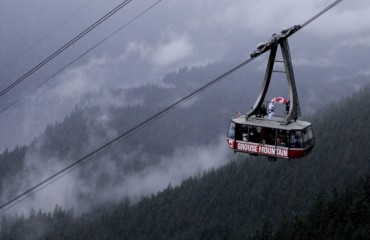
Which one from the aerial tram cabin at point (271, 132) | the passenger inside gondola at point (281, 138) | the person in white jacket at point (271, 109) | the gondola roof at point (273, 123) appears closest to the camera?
the aerial tram cabin at point (271, 132)

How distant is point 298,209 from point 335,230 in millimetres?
86998

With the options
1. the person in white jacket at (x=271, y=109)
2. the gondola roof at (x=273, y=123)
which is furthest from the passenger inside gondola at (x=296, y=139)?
the person in white jacket at (x=271, y=109)

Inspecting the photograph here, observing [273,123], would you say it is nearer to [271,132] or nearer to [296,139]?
[271,132]

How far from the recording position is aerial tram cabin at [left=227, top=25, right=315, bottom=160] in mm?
28734

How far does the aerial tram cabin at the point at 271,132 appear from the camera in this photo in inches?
1131

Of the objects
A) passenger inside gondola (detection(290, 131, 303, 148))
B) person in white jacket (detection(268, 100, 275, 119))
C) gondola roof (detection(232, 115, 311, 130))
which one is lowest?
passenger inside gondola (detection(290, 131, 303, 148))

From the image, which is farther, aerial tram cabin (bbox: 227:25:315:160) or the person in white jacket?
the person in white jacket

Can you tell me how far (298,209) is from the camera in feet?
653

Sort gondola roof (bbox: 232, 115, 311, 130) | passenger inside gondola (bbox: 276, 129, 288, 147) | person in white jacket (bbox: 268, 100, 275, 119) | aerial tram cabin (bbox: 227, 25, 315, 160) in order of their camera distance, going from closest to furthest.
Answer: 1. aerial tram cabin (bbox: 227, 25, 315, 160)
2. gondola roof (bbox: 232, 115, 311, 130)
3. passenger inside gondola (bbox: 276, 129, 288, 147)
4. person in white jacket (bbox: 268, 100, 275, 119)

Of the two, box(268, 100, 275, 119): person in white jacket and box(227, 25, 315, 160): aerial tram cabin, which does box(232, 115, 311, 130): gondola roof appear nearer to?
box(227, 25, 315, 160): aerial tram cabin

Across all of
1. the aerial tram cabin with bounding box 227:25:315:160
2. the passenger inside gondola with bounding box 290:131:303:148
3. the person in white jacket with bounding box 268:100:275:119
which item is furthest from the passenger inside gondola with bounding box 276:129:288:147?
the person in white jacket with bounding box 268:100:275:119

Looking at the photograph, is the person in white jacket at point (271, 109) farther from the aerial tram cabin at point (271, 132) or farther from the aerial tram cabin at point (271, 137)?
the aerial tram cabin at point (271, 137)

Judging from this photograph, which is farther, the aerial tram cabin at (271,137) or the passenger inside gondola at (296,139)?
the aerial tram cabin at (271,137)

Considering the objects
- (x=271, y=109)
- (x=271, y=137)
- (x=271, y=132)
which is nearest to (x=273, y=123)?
(x=271, y=132)
